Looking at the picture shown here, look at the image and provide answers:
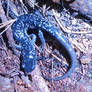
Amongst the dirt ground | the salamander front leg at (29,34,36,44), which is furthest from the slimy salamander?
the dirt ground

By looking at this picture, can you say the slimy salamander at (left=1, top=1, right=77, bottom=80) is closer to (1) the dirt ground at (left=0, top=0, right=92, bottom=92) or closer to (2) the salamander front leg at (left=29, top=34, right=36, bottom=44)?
(2) the salamander front leg at (left=29, top=34, right=36, bottom=44)

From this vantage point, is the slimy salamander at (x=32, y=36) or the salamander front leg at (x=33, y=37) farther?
the salamander front leg at (x=33, y=37)

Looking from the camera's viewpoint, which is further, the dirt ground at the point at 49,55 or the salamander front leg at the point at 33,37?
the salamander front leg at the point at 33,37

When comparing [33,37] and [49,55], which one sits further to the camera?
[33,37]

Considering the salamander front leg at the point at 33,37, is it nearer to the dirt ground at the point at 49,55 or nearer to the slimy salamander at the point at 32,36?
the slimy salamander at the point at 32,36

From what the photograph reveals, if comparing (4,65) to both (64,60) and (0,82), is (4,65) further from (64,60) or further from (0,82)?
(64,60)

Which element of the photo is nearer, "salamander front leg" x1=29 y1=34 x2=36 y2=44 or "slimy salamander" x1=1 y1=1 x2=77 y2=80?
"slimy salamander" x1=1 y1=1 x2=77 y2=80

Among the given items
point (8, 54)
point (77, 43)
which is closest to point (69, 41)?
point (77, 43)

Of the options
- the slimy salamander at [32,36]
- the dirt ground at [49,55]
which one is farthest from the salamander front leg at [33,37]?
the dirt ground at [49,55]

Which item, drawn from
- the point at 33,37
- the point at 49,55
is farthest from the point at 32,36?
the point at 49,55

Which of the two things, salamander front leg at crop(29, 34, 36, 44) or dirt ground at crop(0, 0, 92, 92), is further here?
salamander front leg at crop(29, 34, 36, 44)

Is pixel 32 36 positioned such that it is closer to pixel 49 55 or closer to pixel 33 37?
pixel 33 37
